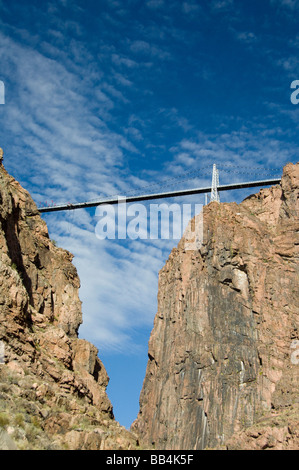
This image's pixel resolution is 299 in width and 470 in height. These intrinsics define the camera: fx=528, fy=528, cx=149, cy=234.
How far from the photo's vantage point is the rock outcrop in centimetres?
2322

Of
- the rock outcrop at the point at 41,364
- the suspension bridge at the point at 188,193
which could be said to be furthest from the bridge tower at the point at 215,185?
the rock outcrop at the point at 41,364

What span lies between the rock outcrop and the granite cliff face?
32.8 metres

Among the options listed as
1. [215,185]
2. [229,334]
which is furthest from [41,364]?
[215,185]

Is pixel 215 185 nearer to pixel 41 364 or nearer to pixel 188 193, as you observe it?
pixel 188 193

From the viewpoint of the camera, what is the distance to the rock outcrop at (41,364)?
2322 cm

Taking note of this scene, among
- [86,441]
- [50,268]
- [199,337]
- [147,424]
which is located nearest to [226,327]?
[199,337]

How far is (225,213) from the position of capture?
313 ft

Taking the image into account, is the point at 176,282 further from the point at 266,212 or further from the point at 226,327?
the point at 266,212

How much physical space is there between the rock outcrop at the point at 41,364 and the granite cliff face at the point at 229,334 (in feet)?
108

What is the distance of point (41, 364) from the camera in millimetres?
28828

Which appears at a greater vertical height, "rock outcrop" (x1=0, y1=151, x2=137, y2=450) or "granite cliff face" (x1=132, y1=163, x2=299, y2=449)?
"granite cliff face" (x1=132, y1=163, x2=299, y2=449)

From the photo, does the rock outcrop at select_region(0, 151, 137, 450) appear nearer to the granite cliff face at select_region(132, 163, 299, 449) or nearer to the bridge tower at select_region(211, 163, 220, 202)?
the granite cliff face at select_region(132, 163, 299, 449)

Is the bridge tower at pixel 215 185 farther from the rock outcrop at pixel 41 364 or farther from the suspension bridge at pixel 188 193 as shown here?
the rock outcrop at pixel 41 364

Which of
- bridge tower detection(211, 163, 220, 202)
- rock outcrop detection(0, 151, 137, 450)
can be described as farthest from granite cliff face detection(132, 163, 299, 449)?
rock outcrop detection(0, 151, 137, 450)
